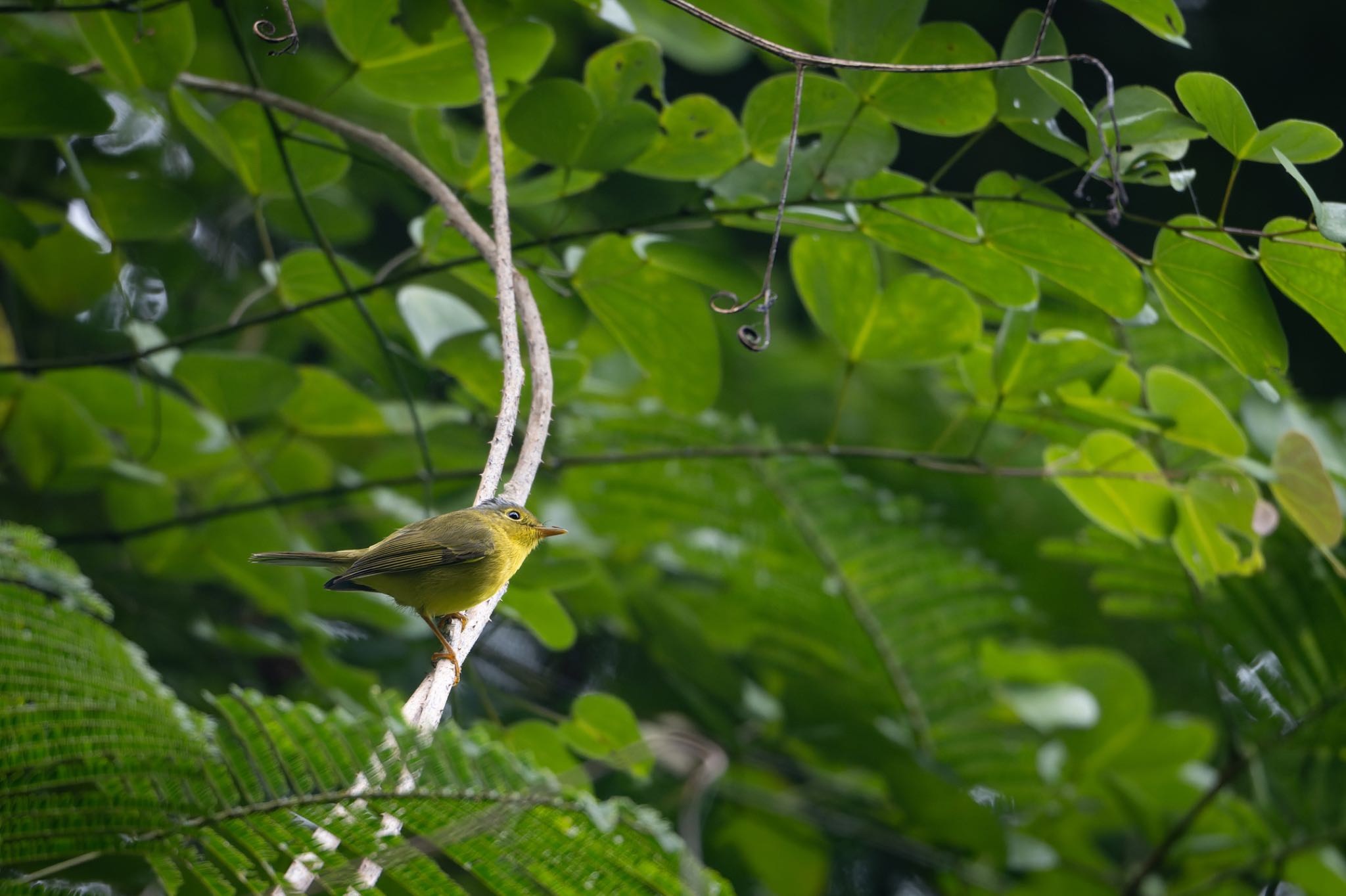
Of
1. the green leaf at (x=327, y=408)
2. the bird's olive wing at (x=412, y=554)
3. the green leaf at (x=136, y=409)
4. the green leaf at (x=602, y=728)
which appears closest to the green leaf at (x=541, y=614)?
the green leaf at (x=602, y=728)

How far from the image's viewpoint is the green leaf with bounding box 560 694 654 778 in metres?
2.07

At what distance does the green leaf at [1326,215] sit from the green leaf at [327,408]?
182 centimetres

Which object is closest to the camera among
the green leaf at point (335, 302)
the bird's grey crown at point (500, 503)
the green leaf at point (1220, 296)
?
the bird's grey crown at point (500, 503)

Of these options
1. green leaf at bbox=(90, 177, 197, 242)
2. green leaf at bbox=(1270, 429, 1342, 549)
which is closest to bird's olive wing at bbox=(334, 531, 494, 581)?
green leaf at bbox=(90, 177, 197, 242)

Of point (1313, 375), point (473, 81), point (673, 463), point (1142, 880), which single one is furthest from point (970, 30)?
point (1313, 375)

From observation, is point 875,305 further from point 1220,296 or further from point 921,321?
point 1220,296

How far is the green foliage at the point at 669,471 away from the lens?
5.03 feet

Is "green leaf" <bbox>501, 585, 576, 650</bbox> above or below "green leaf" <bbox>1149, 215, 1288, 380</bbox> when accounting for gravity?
below

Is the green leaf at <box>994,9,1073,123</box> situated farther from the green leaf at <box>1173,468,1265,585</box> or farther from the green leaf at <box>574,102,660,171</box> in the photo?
the green leaf at <box>1173,468,1265,585</box>

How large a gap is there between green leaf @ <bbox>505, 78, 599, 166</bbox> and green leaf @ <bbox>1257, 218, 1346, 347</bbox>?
108 centimetres

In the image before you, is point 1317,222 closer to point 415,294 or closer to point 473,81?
point 473,81

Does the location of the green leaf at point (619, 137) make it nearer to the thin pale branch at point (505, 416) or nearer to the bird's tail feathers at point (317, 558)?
the thin pale branch at point (505, 416)

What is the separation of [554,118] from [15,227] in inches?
39.3

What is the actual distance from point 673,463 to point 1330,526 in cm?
185
